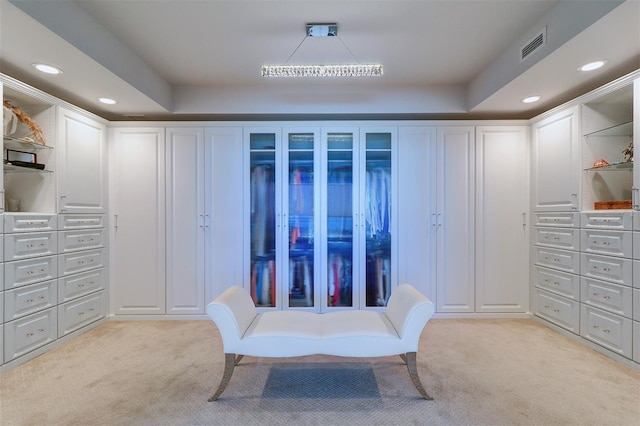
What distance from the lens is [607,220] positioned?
102 inches

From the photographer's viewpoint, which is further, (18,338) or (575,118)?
(575,118)

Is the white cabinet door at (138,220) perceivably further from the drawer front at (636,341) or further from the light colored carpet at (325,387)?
the drawer front at (636,341)

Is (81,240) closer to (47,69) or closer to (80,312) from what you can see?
(80,312)

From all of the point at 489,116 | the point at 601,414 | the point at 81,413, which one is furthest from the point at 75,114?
the point at 601,414

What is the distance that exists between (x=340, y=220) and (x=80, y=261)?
2.70 metres

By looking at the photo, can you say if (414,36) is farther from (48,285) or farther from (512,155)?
(48,285)

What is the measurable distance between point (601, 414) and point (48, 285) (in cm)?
418

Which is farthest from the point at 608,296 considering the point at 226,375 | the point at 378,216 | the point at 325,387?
the point at 226,375

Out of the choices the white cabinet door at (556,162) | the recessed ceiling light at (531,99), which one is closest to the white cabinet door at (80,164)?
the recessed ceiling light at (531,99)

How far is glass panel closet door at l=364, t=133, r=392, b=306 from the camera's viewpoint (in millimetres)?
3533

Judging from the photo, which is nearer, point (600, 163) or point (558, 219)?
point (600, 163)

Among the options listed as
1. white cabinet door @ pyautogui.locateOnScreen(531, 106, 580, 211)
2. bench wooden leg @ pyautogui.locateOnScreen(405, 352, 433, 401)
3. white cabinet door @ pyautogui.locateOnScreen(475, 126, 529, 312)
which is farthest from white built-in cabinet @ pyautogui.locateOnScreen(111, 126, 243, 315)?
white cabinet door @ pyautogui.locateOnScreen(531, 106, 580, 211)

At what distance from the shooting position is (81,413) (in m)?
1.86

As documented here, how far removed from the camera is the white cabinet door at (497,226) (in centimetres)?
352
